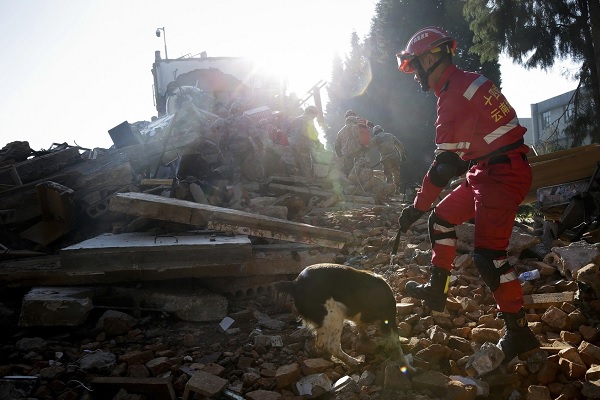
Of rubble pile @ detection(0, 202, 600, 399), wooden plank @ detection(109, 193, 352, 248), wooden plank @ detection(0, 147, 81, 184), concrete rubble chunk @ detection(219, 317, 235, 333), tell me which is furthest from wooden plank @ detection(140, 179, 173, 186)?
concrete rubble chunk @ detection(219, 317, 235, 333)

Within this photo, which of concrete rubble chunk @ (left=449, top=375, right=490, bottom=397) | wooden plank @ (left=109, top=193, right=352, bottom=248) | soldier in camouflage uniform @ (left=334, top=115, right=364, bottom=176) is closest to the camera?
concrete rubble chunk @ (left=449, top=375, right=490, bottom=397)

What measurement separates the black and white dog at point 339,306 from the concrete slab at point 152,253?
150 centimetres

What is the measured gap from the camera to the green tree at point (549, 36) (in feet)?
34.8

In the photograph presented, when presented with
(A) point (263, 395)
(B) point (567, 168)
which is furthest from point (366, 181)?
(A) point (263, 395)

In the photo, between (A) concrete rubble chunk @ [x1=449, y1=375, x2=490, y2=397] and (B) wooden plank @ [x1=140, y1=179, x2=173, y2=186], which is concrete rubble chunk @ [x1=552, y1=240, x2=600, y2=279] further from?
(B) wooden plank @ [x1=140, y1=179, x2=173, y2=186]

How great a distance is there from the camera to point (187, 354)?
3.73 m

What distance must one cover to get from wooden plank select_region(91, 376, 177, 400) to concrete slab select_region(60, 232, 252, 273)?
1.50 meters

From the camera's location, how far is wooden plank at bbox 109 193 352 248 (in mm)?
4918

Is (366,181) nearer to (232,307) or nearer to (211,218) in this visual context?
(211,218)

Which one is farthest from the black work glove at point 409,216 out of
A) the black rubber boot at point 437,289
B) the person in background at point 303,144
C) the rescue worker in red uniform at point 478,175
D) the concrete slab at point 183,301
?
the person in background at point 303,144

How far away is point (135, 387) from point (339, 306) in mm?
1518

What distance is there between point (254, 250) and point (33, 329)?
2.29 metres

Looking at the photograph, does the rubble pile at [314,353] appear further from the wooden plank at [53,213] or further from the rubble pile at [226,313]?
the wooden plank at [53,213]

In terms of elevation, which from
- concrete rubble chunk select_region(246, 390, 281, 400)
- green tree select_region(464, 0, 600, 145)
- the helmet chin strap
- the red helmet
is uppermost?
green tree select_region(464, 0, 600, 145)
